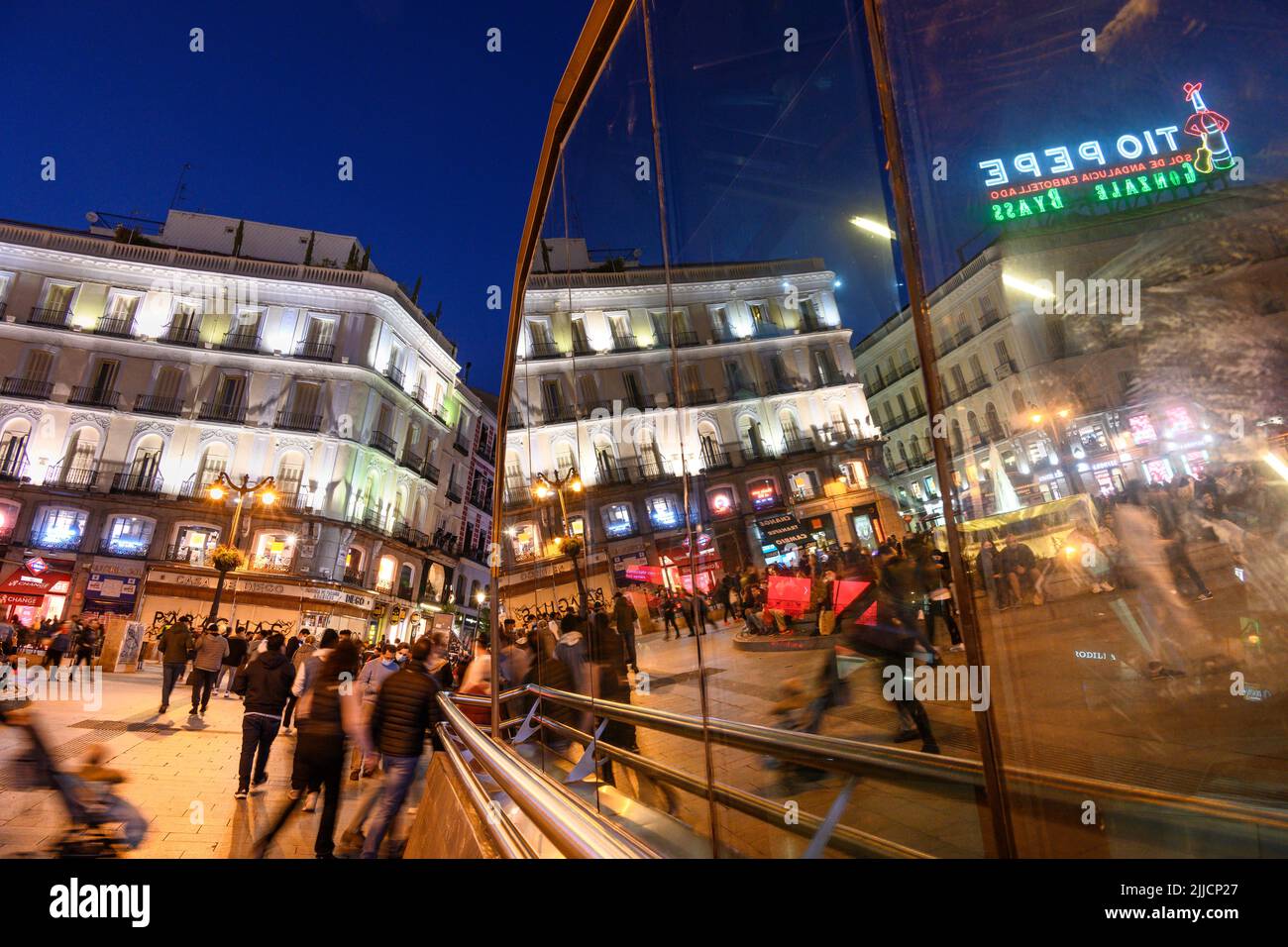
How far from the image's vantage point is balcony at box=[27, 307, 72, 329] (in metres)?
20.9

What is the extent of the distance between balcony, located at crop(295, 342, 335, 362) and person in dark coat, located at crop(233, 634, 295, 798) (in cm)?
2070

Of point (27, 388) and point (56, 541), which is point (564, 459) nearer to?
point (56, 541)

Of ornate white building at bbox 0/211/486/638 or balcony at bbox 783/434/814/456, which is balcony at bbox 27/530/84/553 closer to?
ornate white building at bbox 0/211/486/638

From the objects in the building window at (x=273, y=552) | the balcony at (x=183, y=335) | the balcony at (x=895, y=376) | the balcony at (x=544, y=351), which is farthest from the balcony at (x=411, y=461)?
the balcony at (x=895, y=376)

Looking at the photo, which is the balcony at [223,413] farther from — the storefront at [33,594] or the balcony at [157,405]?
the storefront at [33,594]

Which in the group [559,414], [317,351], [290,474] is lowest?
[559,414]

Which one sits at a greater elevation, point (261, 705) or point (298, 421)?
point (298, 421)

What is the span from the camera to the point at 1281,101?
2.85 feet

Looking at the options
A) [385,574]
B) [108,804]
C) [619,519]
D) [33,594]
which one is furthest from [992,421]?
[33,594]

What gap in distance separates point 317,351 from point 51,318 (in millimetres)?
8726

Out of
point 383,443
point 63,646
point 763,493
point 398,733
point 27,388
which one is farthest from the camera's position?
point 383,443

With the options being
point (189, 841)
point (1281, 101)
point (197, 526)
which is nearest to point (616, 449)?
point (1281, 101)

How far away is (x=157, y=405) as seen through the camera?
69.7 ft
